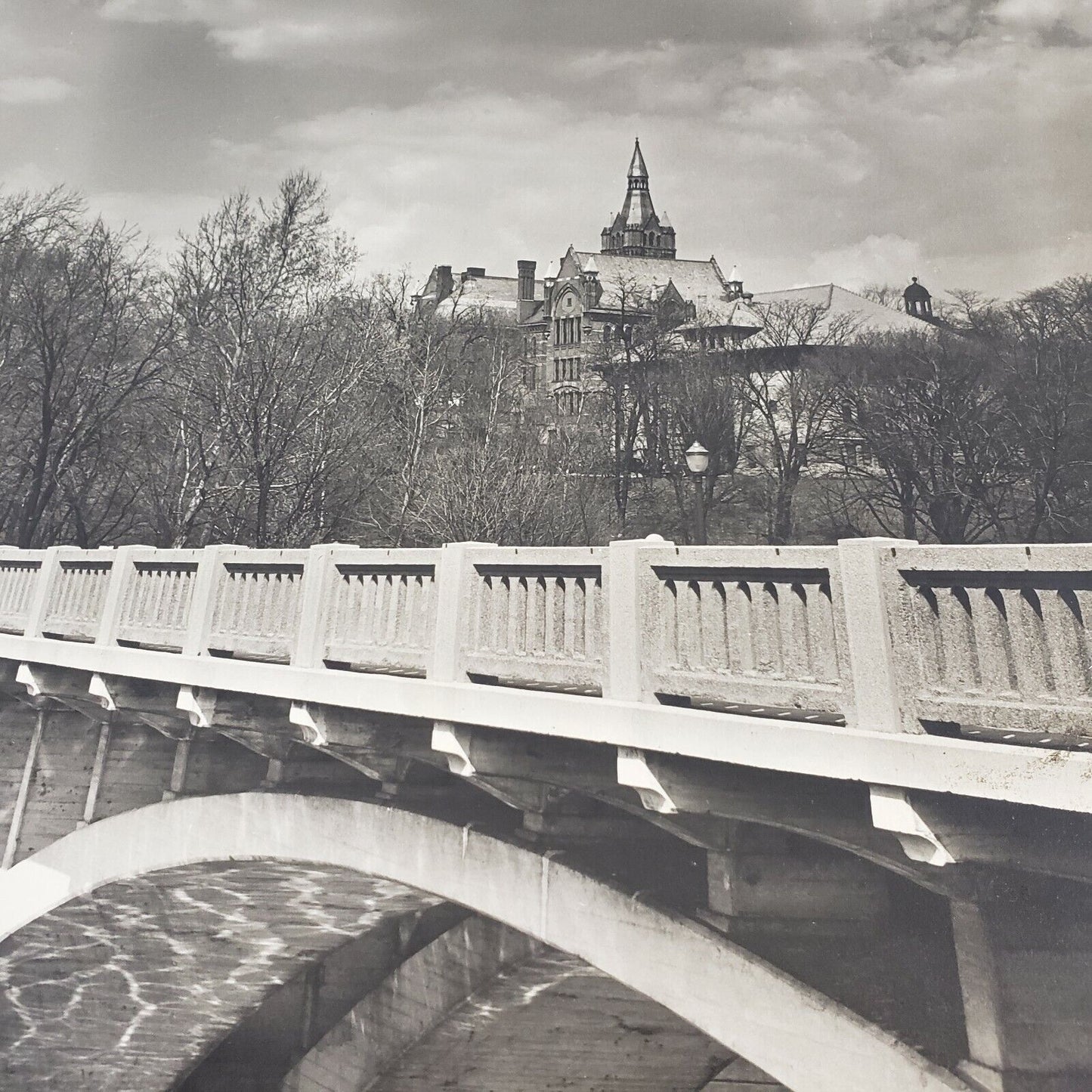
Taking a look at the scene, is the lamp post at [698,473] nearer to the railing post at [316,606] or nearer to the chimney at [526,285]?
the railing post at [316,606]

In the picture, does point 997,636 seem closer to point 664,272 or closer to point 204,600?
point 204,600

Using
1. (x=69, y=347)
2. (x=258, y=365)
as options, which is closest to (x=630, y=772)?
(x=258, y=365)

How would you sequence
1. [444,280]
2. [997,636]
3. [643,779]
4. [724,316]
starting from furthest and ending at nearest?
[444,280] → [724,316] → [643,779] → [997,636]

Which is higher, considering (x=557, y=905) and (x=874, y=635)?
(x=874, y=635)

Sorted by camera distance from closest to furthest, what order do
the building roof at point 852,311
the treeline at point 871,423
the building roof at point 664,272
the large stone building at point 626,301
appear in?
1. the treeline at point 871,423
2. the building roof at point 852,311
3. the large stone building at point 626,301
4. the building roof at point 664,272

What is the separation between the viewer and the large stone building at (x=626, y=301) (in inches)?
1480

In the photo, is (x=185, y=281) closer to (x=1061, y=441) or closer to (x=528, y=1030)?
(x=528, y=1030)

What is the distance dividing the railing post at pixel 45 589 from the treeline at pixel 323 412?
16.5 ft

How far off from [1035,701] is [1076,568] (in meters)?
0.47

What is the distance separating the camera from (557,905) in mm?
5922

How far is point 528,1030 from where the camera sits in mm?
12477

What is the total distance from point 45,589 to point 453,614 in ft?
19.9

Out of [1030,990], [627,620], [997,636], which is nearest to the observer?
[997,636]

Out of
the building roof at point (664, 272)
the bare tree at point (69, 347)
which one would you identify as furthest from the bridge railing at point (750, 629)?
the building roof at point (664, 272)
